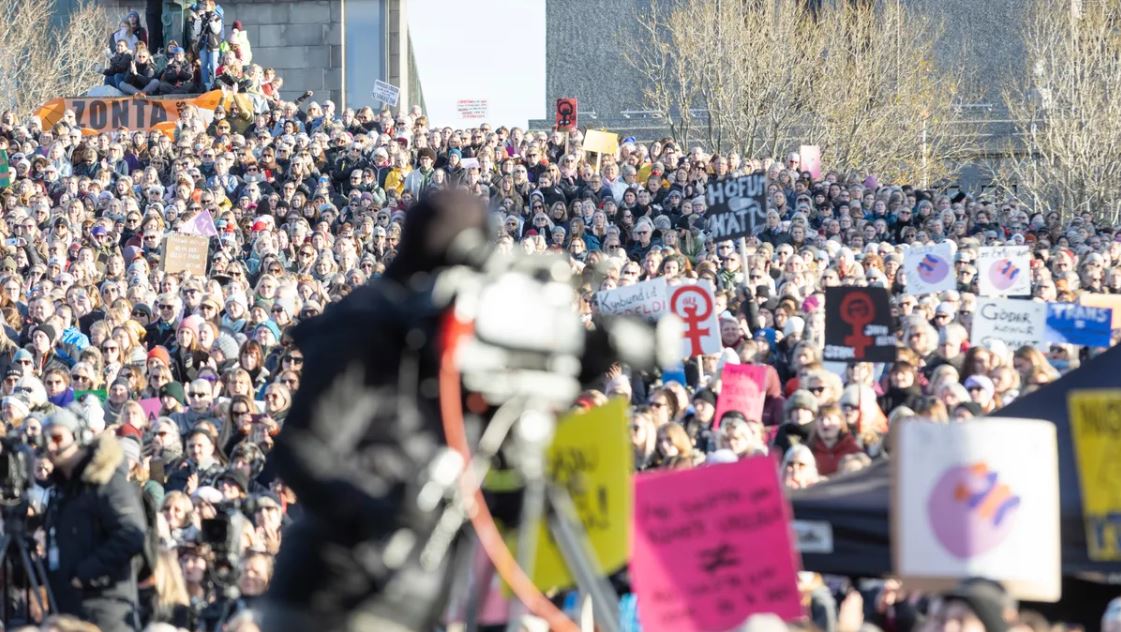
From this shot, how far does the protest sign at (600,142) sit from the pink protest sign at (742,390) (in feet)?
50.0

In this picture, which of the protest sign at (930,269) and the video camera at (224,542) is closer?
the video camera at (224,542)

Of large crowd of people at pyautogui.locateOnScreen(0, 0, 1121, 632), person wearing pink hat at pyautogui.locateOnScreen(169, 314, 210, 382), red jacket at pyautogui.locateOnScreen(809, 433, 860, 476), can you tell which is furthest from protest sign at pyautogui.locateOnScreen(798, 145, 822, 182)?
red jacket at pyautogui.locateOnScreen(809, 433, 860, 476)

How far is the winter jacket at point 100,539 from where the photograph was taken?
8477 millimetres

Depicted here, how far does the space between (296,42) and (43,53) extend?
9896 mm

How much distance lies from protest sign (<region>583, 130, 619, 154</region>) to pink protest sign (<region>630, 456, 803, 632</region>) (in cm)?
2049

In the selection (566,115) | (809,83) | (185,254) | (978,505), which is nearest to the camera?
(978,505)

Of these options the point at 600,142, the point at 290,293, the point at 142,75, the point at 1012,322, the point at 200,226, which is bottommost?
the point at 290,293

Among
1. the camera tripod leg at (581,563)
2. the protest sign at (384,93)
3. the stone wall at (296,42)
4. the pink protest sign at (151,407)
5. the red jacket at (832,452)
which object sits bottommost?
the pink protest sign at (151,407)

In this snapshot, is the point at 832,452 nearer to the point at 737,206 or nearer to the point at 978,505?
the point at 978,505

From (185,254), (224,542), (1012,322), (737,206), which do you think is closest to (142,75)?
(185,254)

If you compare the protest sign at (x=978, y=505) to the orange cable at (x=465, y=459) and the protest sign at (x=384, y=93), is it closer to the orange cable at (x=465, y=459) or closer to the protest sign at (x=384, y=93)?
the orange cable at (x=465, y=459)

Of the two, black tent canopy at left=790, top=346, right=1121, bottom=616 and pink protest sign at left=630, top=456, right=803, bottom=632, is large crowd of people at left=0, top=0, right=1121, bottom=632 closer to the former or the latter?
black tent canopy at left=790, top=346, right=1121, bottom=616

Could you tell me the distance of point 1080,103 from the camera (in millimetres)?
40312

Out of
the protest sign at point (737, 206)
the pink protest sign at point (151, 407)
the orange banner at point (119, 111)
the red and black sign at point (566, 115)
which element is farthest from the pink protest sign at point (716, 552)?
→ the orange banner at point (119, 111)
